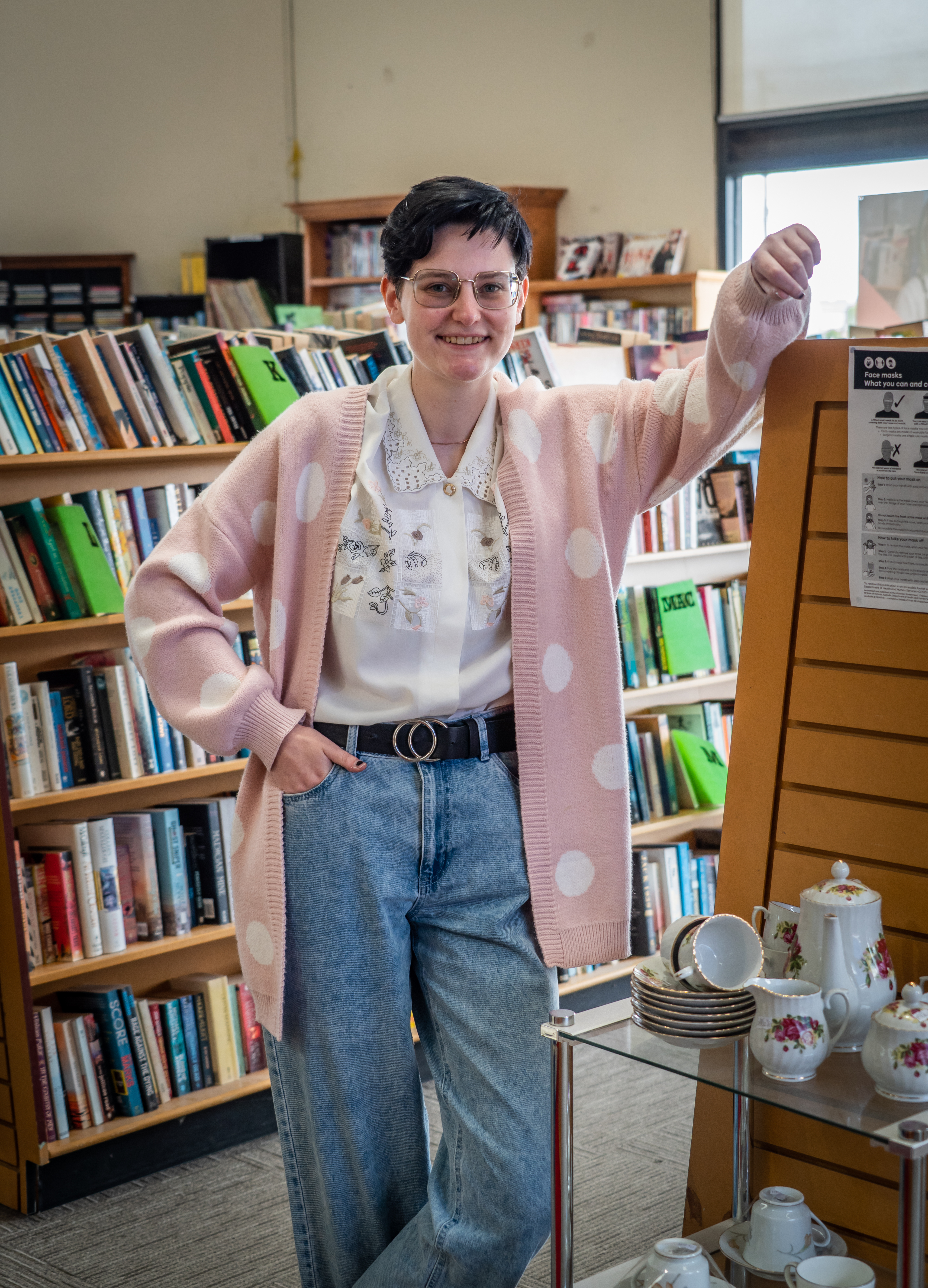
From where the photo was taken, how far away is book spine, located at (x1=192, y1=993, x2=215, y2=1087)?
9.22 feet

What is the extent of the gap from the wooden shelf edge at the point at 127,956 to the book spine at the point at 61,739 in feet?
1.17

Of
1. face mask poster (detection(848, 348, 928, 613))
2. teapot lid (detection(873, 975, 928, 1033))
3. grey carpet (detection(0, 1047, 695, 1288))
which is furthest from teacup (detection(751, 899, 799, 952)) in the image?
grey carpet (detection(0, 1047, 695, 1288))

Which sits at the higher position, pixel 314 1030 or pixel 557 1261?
pixel 314 1030

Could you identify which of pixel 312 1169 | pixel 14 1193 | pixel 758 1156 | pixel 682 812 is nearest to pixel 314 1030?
pixel 312 1169

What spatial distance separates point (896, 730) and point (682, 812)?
7.03 feet

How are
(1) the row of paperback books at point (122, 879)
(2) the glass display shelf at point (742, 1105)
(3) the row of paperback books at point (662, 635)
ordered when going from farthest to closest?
(3) the row of paperback books at point (662, 635), (1) the row of paperback books at point (122, 879), (2) the glass display shelf at point (742, 1105)

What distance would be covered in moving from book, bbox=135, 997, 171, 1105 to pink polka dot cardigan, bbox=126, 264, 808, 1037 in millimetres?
1185

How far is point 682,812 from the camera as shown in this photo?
3.54 metres

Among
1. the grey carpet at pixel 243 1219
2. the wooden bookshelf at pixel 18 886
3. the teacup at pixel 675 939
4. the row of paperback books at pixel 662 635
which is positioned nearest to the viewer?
the teacup at pixel 675 939

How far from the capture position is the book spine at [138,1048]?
2707 millimetres

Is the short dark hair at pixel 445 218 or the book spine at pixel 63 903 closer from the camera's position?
the short dark hair at pixel 445 218

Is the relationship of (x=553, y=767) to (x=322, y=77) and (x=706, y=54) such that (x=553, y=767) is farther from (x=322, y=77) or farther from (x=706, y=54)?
(x=322, y=77)

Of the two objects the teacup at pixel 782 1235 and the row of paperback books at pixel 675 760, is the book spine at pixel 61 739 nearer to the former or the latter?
the row of paperback books at pixel 675 760

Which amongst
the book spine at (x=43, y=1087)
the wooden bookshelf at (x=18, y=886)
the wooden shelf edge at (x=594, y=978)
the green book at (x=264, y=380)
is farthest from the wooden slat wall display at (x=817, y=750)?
the wooden shelf edge at (x=594, y=978)
